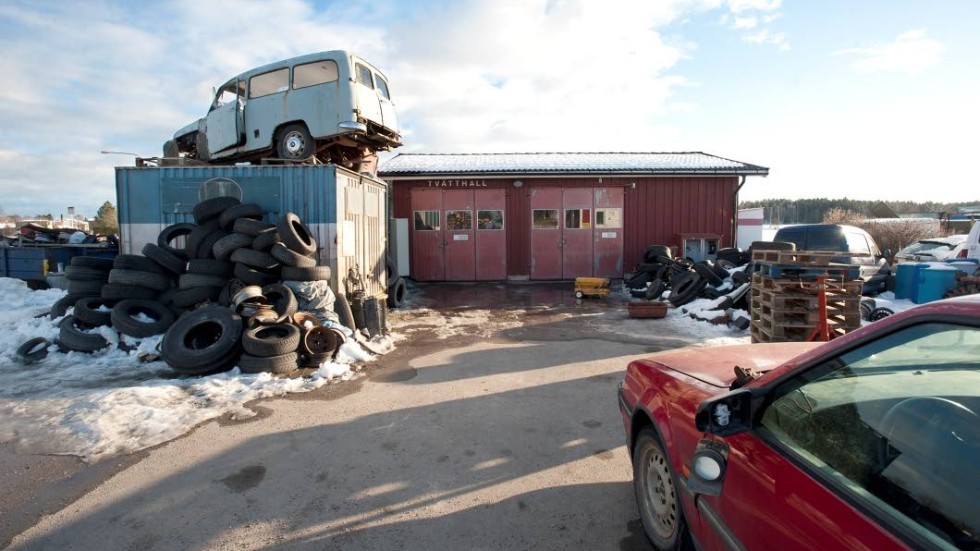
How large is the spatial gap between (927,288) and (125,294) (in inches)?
539

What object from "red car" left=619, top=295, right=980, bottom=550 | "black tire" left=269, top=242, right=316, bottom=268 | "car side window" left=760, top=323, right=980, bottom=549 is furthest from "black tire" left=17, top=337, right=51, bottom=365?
"car side window" left=760, top=323, right=980, bottom=549

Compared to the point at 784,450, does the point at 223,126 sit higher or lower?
higher

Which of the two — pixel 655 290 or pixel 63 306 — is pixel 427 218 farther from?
pixel 63 306

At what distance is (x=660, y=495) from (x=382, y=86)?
10985 mm

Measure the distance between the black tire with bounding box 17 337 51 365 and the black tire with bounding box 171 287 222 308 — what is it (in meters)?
1.66

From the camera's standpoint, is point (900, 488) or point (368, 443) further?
point (368, 443)

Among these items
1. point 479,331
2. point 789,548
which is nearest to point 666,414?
point 789,548

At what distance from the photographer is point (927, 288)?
9.51 m

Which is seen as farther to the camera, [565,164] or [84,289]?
[565,164]

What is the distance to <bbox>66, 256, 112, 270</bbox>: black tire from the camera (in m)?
8.08

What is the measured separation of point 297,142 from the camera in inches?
428

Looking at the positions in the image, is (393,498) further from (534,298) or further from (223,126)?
(223,126)

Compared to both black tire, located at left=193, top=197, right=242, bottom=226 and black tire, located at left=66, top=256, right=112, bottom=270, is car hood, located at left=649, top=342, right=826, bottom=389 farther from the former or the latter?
black tire, located at left=66, top=256, right=112, bottom=270

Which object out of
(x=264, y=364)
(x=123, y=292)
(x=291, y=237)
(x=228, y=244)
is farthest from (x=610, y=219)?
(x=123, y=292)
